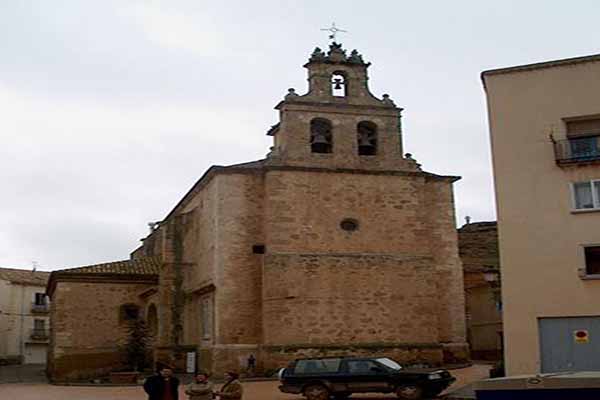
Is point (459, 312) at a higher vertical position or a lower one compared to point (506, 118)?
lower

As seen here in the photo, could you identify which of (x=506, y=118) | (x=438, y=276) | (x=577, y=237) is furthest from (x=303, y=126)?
(x=577, y=237)

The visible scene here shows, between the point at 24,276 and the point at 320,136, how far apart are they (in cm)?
3526

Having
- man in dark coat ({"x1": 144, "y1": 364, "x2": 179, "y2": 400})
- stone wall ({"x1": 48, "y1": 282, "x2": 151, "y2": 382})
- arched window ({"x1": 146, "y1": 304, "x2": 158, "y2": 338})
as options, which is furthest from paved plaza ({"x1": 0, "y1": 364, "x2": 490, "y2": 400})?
man in dark coat ({"x1": 144, "y1": 364, "x2": 179, "y2": 400})

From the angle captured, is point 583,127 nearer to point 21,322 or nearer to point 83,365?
point 83,365

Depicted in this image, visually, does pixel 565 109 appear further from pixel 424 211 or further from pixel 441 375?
pixel 424 211

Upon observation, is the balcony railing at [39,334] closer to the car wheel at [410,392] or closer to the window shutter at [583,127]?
the car wheel at [410,392]

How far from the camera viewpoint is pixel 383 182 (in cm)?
2917

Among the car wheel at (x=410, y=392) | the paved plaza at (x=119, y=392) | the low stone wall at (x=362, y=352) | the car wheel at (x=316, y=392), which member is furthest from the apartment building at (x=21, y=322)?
the car wheel at (x=410, y=392)

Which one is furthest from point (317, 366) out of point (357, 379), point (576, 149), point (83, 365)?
point (83, 365)

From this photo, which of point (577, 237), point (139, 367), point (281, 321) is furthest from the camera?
point (139, 367)

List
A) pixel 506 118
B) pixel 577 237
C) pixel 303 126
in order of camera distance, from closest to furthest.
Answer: pixel 577 237
pixel 506 118
pixel 303 126

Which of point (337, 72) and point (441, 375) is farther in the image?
point (337, 72)

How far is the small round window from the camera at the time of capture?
28578 mm

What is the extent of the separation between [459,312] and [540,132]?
39.5 feet
